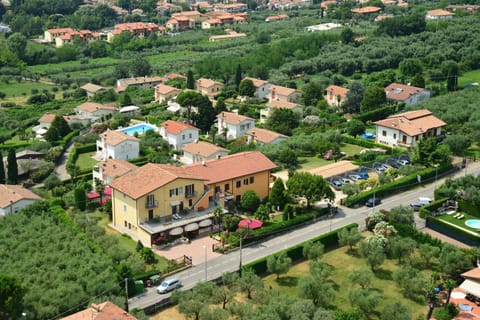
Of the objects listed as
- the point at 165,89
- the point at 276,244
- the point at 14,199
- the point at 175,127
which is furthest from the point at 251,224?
the point at 165,89

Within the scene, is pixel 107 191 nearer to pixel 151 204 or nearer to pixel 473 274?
pixel 151 204

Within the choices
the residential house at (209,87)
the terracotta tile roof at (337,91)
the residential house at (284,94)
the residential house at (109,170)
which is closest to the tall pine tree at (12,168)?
the residential house at (109,170)

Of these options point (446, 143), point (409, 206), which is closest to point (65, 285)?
point (409, 206)

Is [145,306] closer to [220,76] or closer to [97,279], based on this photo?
[97,279]

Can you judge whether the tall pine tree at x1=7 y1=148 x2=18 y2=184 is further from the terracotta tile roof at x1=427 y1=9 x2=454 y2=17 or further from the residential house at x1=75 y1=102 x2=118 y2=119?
the terracotta tile roof at x1=427 y1=9 x2=454 y2=17

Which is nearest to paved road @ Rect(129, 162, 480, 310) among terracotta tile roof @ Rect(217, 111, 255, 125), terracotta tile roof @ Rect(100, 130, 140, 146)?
terracotta tile roof @ Rect(217, 111, 255, 125)
